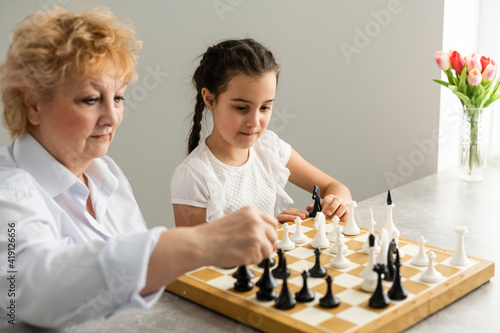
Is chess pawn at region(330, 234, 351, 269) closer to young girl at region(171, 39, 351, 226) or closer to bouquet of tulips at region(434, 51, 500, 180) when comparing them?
young girl at region(171, 39, 351, 226)

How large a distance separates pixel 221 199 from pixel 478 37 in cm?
167

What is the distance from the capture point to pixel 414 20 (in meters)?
2.72

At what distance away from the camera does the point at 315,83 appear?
10.4ft

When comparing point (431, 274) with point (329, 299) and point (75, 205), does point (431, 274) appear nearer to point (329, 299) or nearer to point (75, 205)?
point (329, 299)

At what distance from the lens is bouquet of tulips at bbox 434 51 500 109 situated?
2357 mm

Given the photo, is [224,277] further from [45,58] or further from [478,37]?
[478,37]

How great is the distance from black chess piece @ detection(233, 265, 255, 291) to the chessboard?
0.04ft

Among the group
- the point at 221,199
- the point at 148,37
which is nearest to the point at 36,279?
the point at 221,199

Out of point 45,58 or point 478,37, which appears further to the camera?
point 478,37

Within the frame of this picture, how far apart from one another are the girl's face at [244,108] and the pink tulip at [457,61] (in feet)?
2.67

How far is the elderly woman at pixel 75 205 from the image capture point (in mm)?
1074

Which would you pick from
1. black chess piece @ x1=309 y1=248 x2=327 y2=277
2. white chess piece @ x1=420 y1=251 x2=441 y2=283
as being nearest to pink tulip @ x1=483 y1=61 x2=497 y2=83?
white chess piece @ x1=420 y1=251 x2=441 y2=283

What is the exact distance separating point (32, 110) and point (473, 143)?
1838 mm

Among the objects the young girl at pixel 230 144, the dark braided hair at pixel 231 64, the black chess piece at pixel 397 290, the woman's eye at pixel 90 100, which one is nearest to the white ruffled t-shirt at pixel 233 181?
the young girl at pixel 230 144
